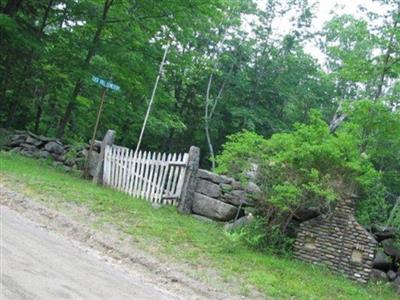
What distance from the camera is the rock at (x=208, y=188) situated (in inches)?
391

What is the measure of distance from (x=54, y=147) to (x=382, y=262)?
929cm

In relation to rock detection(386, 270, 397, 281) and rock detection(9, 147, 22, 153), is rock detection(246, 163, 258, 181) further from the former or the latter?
rock detection(9, 147, 22, 153)

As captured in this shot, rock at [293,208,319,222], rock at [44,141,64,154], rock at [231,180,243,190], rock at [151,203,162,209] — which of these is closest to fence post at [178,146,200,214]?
rock at [151,203,162,209]

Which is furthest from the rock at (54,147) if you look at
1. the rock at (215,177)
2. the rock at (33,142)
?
the rock at (215,177)

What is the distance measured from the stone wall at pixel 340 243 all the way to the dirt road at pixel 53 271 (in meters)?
4.01

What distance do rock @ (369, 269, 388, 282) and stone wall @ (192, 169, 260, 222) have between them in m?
2.56

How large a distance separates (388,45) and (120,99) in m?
9.55

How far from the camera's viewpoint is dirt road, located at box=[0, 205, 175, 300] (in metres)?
4.12

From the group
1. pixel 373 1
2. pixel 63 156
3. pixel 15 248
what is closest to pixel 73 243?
pixel 15 248

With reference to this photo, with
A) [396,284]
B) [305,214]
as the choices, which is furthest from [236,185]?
[396,284]

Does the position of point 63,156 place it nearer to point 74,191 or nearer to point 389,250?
point 74,191

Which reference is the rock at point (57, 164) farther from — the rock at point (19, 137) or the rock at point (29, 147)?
the rock at point (19, 137)

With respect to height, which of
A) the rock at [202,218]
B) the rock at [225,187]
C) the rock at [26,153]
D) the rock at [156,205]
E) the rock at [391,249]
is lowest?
the rock at [202,218]

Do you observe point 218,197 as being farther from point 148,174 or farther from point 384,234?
point 384,234
